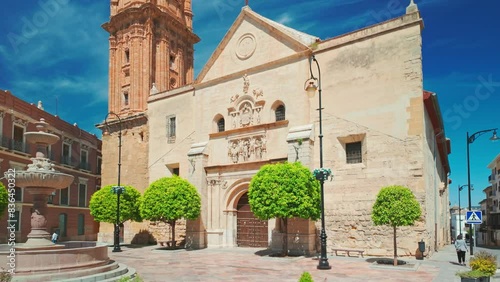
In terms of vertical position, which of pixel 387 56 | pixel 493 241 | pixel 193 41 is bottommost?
pixel 493 241

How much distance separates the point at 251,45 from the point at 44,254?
1731cm

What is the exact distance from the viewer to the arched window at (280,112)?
23.7 m

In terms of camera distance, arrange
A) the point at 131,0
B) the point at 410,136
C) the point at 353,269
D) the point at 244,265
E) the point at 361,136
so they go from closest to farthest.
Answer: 1. the point at 353,269
2. the point at 244,265
3. the point at 410,136
4. the point at 361,136
5. the point at 131,0

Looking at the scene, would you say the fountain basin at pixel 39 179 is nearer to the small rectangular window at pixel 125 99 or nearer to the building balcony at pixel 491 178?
the small rectangular window at pixel 125 99

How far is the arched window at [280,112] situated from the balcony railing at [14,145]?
18.6 meters

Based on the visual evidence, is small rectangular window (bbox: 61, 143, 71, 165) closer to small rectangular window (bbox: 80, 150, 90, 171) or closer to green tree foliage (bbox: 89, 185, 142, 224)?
small rectangular window (bbox: 80, 150, 90, 171)

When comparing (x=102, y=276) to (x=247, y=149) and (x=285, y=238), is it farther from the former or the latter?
(x=247, y=149)

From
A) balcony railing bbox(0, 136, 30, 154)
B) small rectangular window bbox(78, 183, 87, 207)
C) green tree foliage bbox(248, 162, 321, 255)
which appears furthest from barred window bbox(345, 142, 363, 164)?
small rectangular window bbox(78, 183, 87, 207)

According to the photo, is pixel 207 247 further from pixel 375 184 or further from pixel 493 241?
pixel 493 241

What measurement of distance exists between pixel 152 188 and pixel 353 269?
13.1 meters

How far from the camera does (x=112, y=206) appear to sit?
87.1ft

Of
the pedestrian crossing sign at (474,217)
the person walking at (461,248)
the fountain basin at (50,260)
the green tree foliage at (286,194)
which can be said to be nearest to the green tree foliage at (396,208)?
the person walking at (461,248)

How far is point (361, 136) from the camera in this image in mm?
20562

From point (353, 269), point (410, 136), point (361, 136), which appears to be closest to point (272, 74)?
point (361, 136)
